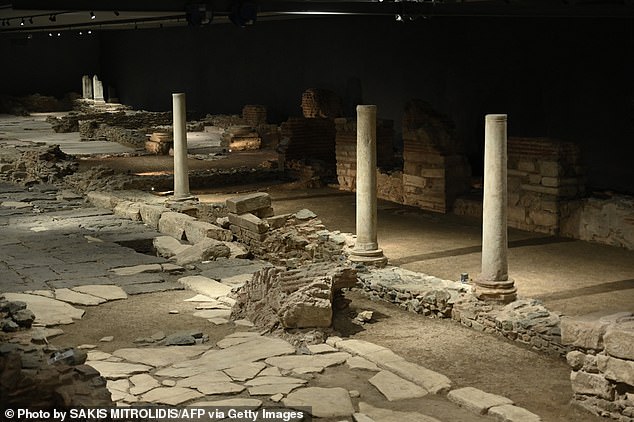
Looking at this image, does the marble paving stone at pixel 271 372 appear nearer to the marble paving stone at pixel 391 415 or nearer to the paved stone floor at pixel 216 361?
the paved stone floor at pixel 216 361

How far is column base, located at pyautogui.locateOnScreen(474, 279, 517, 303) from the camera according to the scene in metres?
8.88

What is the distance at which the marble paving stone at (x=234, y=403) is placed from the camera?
19.6 feet

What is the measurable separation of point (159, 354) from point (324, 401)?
172 centimetres

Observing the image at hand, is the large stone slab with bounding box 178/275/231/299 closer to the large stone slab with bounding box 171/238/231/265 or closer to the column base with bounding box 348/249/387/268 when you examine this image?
the large stone slab with bounding box 171/238/231/265

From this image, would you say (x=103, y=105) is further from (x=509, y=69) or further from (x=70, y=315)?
(x=70, y=315)

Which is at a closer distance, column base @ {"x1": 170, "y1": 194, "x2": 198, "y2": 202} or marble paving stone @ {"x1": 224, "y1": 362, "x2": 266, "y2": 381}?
marble paving stone @ {"x1": 224, "y1": 362, "x2": 266, "y2": 381}

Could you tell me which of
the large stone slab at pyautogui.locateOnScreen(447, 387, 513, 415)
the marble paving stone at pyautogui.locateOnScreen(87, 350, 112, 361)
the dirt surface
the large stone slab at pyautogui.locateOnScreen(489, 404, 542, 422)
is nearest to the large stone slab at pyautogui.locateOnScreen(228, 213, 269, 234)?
the dirt surface

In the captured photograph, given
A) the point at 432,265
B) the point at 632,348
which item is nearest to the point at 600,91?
the point at 432,265

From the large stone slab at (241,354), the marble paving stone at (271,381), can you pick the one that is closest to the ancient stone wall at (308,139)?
the large stone slab at (241,354)

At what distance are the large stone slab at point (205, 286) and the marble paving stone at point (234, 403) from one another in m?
3.04

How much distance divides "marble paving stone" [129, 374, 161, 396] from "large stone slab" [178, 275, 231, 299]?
2486mm

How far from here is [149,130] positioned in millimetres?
25875

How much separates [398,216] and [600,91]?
408cm

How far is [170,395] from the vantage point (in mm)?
6199
